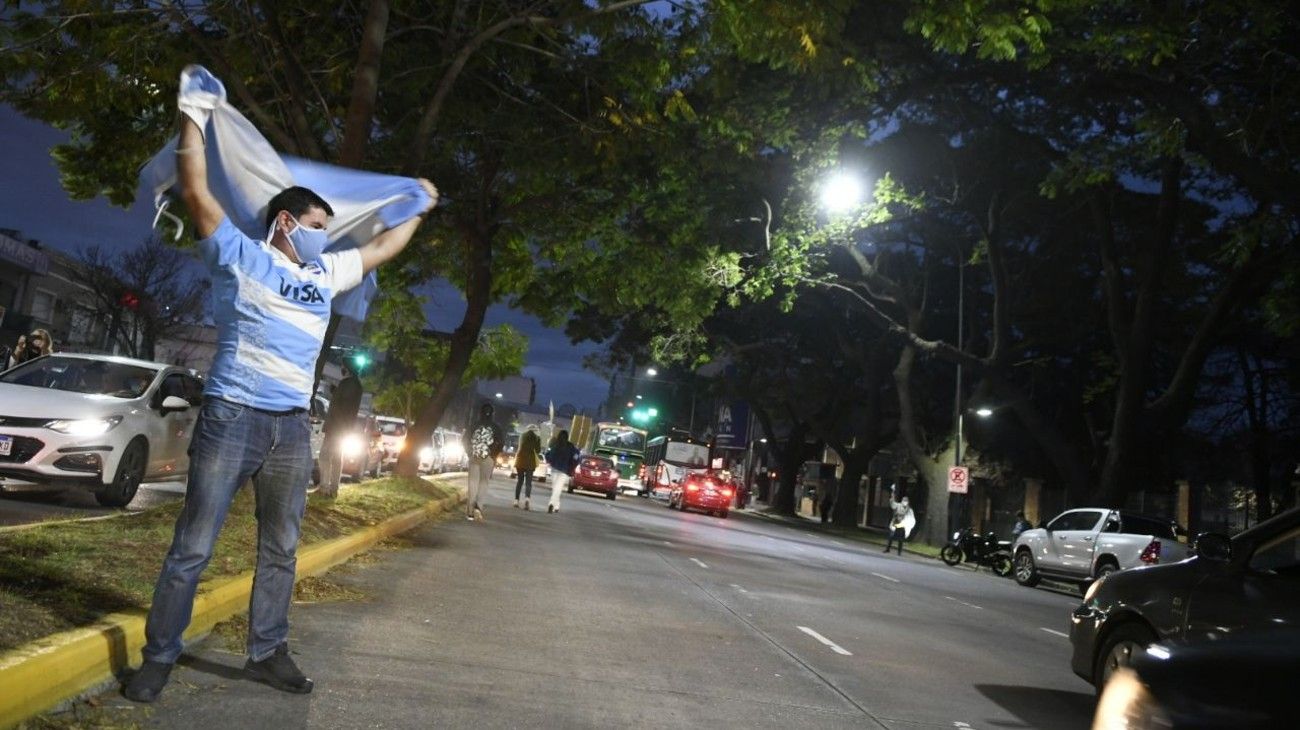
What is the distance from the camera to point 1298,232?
788 inches

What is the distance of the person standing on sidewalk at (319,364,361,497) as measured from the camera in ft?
49.8

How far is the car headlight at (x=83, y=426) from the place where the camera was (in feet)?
36.6

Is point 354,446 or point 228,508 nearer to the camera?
point 228,508

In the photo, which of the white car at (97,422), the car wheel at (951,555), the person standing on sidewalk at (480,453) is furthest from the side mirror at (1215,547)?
the car wheel at (951,555)

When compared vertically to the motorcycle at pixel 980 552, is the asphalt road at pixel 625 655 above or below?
below

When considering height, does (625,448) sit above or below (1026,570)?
above

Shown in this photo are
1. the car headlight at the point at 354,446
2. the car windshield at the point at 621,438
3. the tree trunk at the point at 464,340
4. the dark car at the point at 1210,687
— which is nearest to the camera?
the dark car at the point at 1210,687

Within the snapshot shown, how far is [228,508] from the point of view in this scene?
509cm

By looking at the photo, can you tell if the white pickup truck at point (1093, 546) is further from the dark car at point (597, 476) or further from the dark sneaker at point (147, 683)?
the dark car at point (597, 476)

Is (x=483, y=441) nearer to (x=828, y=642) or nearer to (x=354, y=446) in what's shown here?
(x=354, y=446)

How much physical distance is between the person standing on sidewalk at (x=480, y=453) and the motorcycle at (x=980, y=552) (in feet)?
42.3

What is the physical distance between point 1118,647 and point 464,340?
53.8 feet

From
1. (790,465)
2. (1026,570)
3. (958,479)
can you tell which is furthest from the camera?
(790,465)

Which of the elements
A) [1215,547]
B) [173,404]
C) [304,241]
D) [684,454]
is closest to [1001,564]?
[173,404]
